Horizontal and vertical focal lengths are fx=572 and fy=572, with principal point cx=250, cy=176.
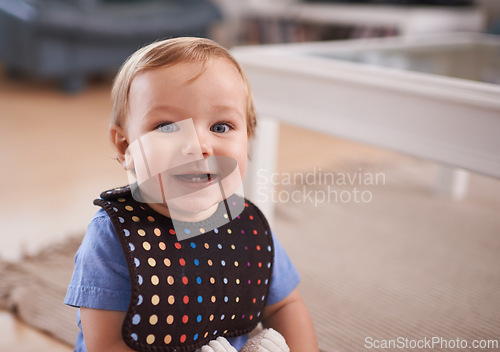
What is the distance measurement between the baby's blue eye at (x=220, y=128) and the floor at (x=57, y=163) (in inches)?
18.0

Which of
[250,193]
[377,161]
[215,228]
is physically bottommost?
[377,161]

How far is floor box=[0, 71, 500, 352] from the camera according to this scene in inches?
47.9

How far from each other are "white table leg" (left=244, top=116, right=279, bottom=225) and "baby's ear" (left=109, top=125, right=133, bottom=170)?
1.76ft

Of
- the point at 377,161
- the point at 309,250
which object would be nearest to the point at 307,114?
the point at 309,250

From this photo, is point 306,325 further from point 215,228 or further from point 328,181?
point 328,181

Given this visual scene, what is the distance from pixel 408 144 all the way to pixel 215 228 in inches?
15.4

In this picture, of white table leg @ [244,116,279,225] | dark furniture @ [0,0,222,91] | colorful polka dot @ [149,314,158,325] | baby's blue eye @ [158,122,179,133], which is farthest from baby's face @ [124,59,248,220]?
dark furniture @ [0,0,222,91]

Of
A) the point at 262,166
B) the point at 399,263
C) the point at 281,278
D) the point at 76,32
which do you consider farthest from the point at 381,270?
the point at 76,32

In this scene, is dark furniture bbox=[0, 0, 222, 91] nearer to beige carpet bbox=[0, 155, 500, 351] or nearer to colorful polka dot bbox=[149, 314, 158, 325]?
beige carpet bbox=[0, 155, 500, 351]

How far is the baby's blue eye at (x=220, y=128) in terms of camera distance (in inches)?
24.6

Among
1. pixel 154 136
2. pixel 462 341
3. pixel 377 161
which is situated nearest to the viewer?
pixel 154 136

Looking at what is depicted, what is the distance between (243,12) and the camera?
3492mm

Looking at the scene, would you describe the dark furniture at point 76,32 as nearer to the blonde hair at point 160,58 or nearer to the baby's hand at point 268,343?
the blonde hair at point 160,58

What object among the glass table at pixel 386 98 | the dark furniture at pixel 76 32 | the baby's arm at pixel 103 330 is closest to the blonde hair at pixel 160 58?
the baby's arm at pixel 103 330
